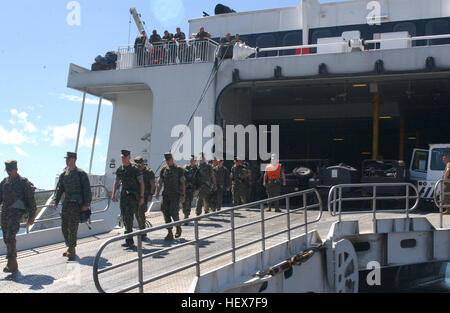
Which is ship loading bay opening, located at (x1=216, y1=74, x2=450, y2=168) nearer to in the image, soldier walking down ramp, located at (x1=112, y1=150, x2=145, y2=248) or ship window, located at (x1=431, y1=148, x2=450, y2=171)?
ship window, located at (x1=431, y1=148, x2=450, y2=171)

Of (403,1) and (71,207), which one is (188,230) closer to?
(71,207)

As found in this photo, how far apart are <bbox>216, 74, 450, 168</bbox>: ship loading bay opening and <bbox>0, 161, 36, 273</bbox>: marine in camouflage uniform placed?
384 inches

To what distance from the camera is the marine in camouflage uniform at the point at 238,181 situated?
13.6 metres

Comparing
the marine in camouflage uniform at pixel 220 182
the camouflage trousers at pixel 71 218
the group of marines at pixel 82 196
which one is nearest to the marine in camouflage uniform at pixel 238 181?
the marine in camouflage uniform at pixel 220 182

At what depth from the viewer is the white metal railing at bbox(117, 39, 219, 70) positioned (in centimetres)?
1688

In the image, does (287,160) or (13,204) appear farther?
(287,160)

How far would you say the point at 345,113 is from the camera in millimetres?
26906

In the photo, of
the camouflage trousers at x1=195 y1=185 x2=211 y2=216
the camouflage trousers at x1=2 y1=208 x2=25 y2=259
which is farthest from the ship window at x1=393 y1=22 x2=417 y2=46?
the camouflage trousers at x1=2 y1=208 x2=25 y2=259

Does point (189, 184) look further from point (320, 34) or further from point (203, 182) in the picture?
point (320, 34)

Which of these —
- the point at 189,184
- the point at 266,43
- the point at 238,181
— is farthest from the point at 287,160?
the point at 266,43

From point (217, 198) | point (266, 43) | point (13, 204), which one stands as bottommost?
point (217, 198)

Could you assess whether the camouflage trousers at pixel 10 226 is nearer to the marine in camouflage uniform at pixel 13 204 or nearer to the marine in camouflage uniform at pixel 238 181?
the marine in camouflage uniform at pixel 13 204

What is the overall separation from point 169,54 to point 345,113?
1292 centimetres
